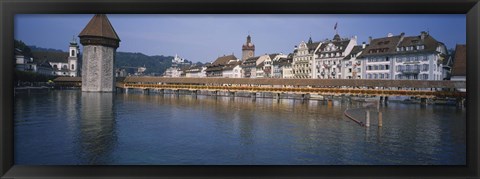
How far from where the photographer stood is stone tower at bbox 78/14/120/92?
26.4 metres

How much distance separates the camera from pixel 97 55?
26953mm

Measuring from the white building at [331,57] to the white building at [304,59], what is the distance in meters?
0.41

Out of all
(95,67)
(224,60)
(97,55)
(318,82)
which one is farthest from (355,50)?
(95,67)

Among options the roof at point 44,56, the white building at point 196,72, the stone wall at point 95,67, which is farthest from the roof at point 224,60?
the roof at point 44,56

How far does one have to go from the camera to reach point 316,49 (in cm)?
2950

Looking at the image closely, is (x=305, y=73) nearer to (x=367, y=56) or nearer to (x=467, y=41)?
(x=367, y=56)

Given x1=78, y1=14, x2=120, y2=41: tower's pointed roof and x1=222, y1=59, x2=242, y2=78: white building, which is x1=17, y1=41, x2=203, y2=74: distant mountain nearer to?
x1=78, y1=14, x2=120, y2=41: tower's pointed roof

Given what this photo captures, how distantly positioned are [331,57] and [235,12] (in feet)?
85.3

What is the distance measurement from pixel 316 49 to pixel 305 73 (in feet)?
6.96

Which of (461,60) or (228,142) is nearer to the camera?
(228,142)

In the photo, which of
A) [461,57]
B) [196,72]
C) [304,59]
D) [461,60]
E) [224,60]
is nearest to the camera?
[461,57]

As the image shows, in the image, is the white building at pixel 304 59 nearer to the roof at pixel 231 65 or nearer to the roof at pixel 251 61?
the roof at pixel 251 61

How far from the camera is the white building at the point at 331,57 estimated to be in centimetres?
2773

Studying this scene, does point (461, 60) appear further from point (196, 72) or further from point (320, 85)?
point (196, 72)
